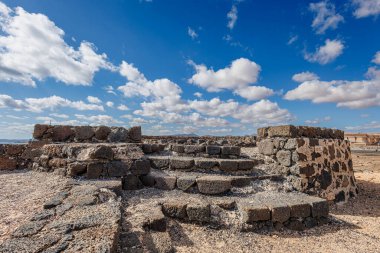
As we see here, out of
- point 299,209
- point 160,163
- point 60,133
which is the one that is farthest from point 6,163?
point 299,209

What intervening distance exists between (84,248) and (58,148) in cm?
450

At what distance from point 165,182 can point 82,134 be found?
3.94 m

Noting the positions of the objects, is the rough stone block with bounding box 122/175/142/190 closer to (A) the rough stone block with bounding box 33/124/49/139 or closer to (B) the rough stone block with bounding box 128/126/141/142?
(B) the rough stone block with bounding box 128/126/141/142

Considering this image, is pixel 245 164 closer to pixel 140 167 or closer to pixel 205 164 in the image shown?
pixel 205 164

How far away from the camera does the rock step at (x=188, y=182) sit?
16.3ft

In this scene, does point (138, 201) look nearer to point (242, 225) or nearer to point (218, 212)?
point (218, 212)

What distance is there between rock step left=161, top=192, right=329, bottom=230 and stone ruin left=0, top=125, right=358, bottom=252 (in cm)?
2

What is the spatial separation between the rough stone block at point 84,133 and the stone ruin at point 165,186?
0.10ft

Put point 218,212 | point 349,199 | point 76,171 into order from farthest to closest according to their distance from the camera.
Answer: point 349,199 → point 76,171 → point 218,212

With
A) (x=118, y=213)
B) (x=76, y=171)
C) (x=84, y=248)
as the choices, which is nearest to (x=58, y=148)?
(x=76, y=171)

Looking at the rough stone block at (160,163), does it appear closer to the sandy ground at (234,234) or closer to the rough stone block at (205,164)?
the rough stone block at (205,164)

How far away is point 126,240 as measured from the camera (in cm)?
281

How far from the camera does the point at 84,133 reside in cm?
770

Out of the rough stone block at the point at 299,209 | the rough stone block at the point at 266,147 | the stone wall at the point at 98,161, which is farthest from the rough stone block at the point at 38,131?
the rough stone block at the point at 299,209
